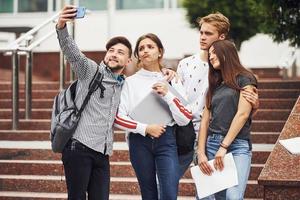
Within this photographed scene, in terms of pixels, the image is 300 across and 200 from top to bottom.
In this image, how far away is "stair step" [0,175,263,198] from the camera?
618cm

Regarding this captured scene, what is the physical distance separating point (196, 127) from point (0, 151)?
358 cm

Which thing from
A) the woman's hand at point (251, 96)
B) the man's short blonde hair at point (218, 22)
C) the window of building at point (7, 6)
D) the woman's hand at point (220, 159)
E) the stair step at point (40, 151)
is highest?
the window of building at point (7, 6)

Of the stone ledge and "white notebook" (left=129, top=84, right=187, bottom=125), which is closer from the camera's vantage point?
the stone ledge

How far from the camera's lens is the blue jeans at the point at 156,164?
167 inches

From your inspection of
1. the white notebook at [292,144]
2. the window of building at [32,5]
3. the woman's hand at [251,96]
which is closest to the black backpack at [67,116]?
the woman's hand at [251,96]

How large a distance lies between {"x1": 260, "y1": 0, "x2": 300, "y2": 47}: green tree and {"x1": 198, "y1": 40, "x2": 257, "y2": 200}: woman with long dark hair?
4.98 m

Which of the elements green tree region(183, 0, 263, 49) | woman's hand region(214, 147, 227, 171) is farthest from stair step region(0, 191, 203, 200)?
green tree region(183, 0, 263, 49)

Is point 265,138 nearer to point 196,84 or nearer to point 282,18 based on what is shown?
point 282,18

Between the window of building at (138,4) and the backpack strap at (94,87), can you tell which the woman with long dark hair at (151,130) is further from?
the window of building at (138,4)

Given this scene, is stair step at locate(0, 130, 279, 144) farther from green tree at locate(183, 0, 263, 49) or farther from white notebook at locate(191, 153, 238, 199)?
green tree at locate(183, 0, 263, 49)

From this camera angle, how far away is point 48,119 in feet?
29.5

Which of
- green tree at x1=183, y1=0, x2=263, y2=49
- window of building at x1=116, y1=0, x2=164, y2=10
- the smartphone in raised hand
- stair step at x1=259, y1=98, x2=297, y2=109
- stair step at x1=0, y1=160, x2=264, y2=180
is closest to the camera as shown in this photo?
the smartphone in raised hand

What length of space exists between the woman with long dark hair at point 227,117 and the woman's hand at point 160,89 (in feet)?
1.03

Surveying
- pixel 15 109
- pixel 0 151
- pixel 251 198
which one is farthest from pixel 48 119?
pixel 251 198
